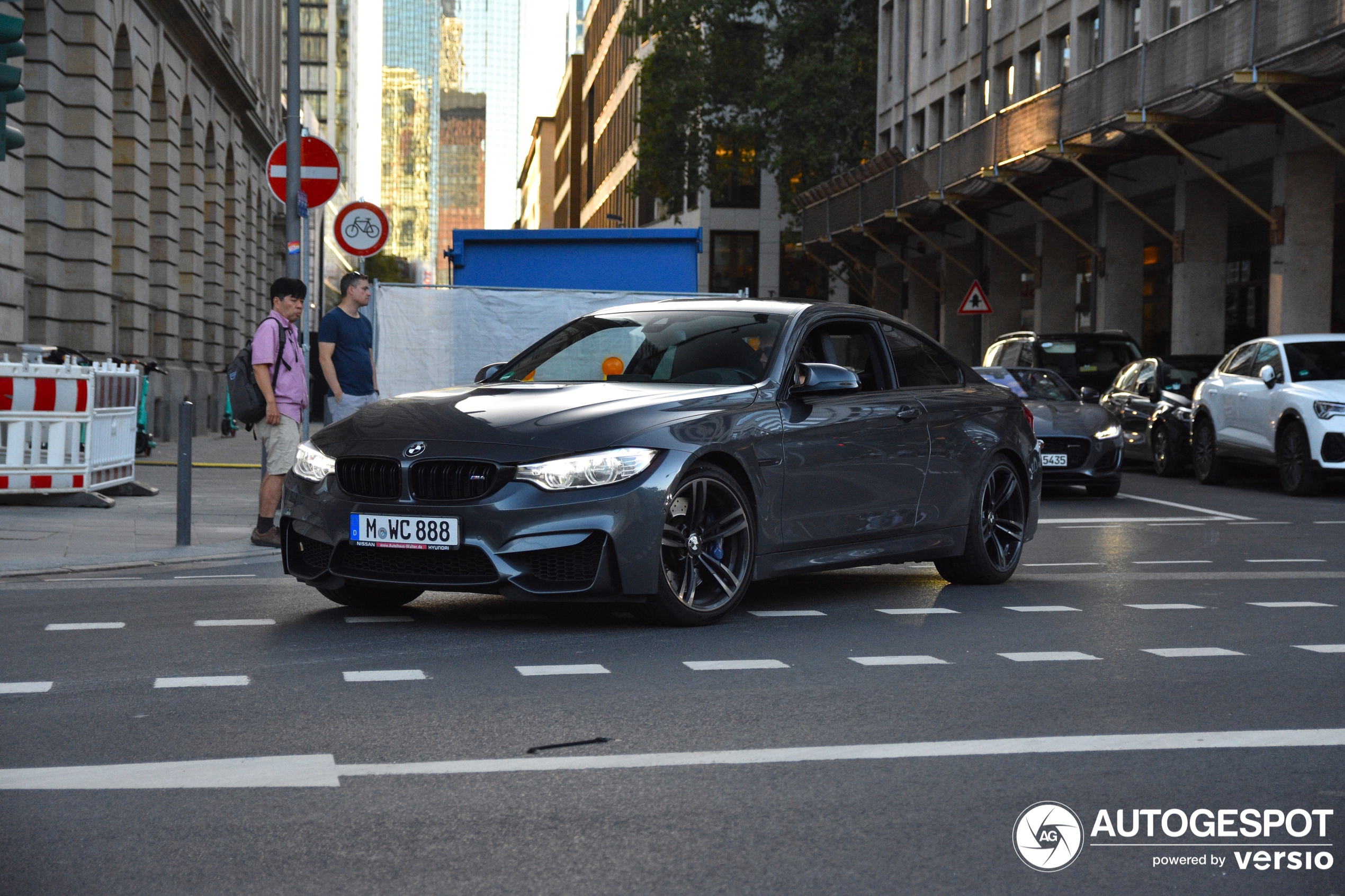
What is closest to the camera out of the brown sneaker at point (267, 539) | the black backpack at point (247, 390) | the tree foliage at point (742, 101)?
the black backpack at point (247, 390)

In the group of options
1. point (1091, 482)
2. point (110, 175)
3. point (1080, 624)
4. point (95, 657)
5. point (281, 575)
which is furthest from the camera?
point (110, 175)

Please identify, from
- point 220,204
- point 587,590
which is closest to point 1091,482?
point 587,590

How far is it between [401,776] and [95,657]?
99.5 inches

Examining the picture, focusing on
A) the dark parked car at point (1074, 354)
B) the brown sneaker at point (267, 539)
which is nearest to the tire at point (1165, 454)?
the dark parked car at point (1074, 354)

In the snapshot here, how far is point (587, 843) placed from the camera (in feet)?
13.1

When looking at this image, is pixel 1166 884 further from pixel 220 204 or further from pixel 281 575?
pixel 220 204

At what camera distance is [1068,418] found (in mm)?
17312

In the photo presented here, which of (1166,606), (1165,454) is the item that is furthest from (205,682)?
(1165,454)

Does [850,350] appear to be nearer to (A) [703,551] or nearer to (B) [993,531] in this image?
(B) [993,531]

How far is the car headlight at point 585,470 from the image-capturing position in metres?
6.99

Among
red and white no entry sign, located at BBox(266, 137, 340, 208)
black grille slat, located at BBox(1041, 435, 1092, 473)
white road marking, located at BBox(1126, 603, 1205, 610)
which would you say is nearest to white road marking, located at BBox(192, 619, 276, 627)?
white road marking, located at BBox(1126, 603, 1205, 610)

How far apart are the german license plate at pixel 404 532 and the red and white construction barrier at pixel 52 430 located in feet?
25.4

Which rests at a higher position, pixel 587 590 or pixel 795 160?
pixel 795 160

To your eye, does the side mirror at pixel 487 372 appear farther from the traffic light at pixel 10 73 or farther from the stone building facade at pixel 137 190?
the stone building facade at pixel 137 190
